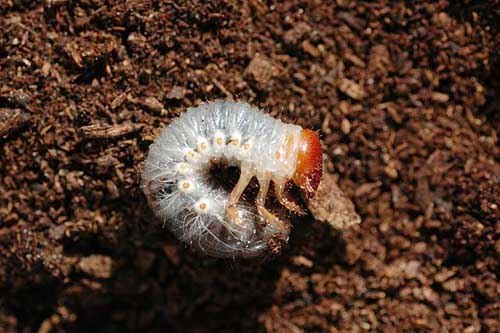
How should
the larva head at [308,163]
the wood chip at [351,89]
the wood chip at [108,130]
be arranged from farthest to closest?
the wood chip at [351,89] → the wood chip at [108,130] → the larva head at [308,163]

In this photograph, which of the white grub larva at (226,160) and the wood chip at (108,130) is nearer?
the white grub larva at (226,160)

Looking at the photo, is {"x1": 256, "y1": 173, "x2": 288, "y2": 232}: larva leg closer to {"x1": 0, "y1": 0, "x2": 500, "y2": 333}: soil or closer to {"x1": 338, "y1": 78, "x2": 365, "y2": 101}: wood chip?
{"x1": 0, "y1": 0, "x2": 500, "y2": 333}: soil

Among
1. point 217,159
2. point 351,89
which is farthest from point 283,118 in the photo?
point 217,159

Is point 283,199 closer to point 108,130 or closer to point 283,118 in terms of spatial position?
point 283,118

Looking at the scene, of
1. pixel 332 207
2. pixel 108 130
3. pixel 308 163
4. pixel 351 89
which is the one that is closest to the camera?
pixel 308 163

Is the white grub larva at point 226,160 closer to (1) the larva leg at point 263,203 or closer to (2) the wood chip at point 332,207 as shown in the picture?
(1) the larva leg at point 263,203

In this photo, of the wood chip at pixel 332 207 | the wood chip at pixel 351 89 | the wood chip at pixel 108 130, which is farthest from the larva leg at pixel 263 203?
the wood chip at pixel 351 89

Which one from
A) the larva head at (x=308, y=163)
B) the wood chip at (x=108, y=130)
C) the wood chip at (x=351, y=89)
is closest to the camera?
the larva head at (x=308, y=163)
